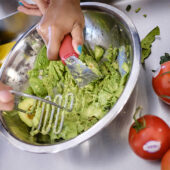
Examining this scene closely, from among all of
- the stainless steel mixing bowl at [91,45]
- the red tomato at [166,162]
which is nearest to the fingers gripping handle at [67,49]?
the stainless steel mixing bowl at [91,45]

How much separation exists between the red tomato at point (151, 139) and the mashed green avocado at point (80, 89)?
17cm

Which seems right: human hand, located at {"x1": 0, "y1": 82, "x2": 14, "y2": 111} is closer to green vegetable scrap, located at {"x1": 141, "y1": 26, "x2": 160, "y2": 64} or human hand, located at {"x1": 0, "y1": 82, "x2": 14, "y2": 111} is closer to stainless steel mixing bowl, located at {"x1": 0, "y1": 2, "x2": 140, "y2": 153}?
stainless steel mixing bowl, located at {"x1": 0, "y1": 2, "x2": 140, "y2": 153}

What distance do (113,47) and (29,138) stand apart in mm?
475

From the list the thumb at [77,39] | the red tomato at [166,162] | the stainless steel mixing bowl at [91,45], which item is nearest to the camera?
the red tomato at [166,162]

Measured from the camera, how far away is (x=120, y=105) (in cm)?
66

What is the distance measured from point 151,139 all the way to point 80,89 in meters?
0.39

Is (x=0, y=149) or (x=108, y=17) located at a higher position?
(x=108, y=17)

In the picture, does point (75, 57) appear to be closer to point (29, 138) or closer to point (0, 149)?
point (29, 138)

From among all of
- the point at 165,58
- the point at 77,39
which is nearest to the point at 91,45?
the point at 77,39

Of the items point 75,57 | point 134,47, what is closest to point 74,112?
point 75,57

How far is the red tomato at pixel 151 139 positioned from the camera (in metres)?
0.61

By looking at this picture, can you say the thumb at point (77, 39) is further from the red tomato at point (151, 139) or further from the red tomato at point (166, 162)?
the red tomato at point (166, 162)

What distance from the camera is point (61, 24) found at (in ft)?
2.61

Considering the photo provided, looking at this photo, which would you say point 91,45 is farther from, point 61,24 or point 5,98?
point 5,98
